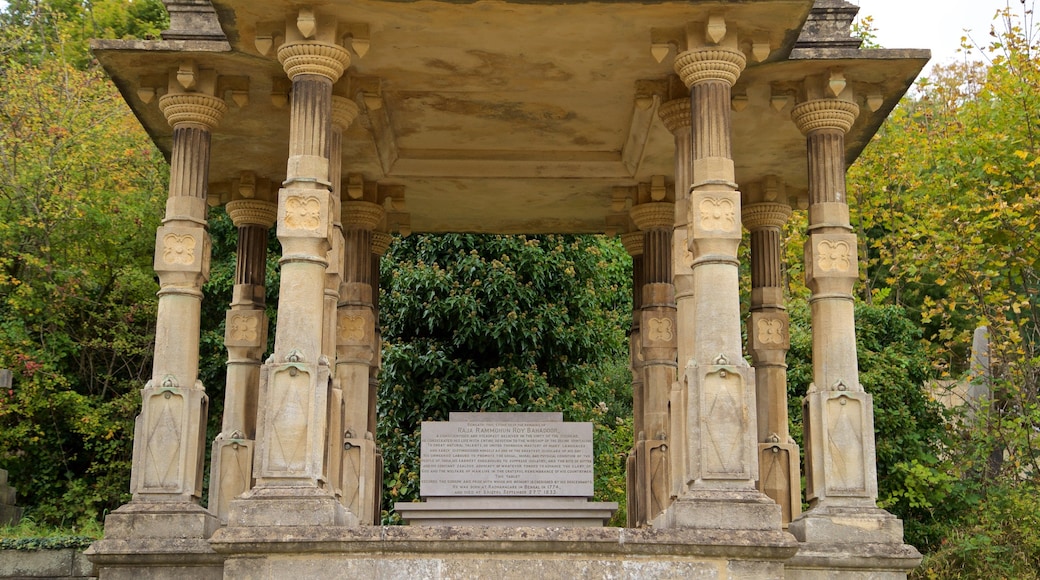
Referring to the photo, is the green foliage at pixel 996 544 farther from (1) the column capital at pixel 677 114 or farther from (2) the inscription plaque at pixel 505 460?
(1) the column capital at pixel 677 114

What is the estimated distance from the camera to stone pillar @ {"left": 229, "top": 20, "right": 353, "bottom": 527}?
10898mm

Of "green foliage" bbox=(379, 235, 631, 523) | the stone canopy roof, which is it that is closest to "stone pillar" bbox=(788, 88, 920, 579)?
the stone canopy roof

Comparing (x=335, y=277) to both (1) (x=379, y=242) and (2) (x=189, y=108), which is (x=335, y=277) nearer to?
(2) (x=189, y=108)

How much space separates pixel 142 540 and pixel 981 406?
16027mm

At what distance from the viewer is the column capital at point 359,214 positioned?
17.7 meters

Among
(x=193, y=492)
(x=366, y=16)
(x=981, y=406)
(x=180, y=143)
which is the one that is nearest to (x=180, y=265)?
(x=180, y=143)

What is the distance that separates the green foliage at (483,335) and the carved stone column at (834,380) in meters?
10.1

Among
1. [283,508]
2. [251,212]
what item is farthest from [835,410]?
[251,212]

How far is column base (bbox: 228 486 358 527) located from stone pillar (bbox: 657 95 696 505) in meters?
3.61

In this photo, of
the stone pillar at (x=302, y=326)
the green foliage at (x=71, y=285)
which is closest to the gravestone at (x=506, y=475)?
the stone pillar at (x=302, y=326)

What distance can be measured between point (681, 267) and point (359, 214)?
6.30 meters

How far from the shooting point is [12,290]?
87.1 ft

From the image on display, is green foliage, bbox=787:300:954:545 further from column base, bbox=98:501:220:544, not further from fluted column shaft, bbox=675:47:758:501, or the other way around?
column base, bbox=98:501:220:544

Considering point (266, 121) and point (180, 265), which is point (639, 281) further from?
point (180, 265)
